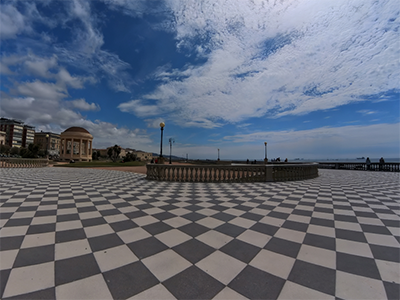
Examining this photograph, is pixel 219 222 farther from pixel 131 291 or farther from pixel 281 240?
pixel 131 291

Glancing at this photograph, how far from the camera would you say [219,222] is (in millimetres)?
3678

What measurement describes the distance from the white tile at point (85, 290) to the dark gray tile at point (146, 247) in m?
0.59

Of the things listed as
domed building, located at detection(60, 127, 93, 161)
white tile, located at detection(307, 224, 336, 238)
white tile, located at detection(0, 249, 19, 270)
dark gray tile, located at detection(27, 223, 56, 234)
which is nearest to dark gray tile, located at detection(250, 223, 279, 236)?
white tile, located at detection(307, 224, 336, 238)

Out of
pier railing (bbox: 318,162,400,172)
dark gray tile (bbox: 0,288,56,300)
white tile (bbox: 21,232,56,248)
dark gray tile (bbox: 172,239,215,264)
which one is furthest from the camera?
pier railing (bbox: 318,162,400,172)

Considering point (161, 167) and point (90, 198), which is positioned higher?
point (161, 167)

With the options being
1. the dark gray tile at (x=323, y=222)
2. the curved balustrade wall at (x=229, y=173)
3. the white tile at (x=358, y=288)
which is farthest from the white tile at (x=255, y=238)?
the curved balustrade wall at (x=229, y=173)

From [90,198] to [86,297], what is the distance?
184 inches

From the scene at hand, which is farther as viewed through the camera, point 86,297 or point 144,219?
point 144,219

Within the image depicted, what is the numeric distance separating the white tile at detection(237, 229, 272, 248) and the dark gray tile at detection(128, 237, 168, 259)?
130cm

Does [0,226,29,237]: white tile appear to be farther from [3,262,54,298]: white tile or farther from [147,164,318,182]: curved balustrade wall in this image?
[147,164,318,182]: curved balustrade wall

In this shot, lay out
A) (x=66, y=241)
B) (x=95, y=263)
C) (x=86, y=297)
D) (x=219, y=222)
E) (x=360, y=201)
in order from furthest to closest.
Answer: (x=360, y=201)
(x=219, y=222)
(x=66, y=241)
(x=95, y=263)
(x=86, y=297)

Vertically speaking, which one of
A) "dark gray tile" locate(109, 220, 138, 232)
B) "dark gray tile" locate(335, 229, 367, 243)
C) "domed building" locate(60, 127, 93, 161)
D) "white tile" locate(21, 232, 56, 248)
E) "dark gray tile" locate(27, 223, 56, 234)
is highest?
"domed building" locate(60, 127, 93, 161)

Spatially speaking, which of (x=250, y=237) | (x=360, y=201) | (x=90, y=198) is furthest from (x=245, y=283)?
(x=360, y=201)

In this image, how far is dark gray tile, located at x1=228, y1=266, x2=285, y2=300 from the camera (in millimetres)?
1731
